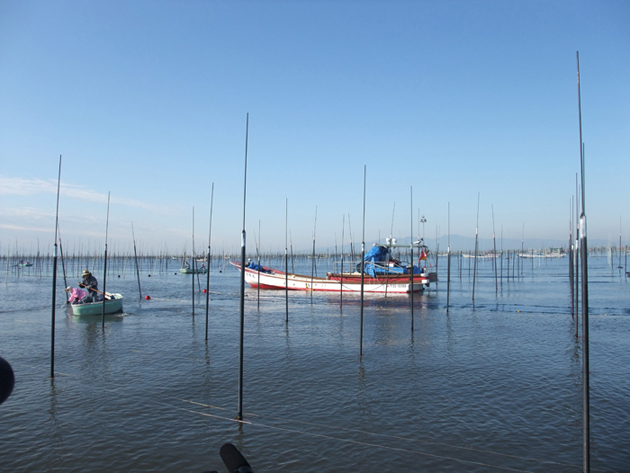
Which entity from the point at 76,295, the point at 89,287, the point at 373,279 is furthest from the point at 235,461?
the point at 373,279

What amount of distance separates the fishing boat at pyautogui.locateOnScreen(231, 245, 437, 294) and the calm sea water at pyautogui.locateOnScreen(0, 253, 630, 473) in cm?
1853

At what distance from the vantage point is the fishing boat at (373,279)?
4244 cm

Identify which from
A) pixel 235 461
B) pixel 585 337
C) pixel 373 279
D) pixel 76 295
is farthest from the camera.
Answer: pixel 373 279

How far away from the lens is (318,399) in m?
11.9

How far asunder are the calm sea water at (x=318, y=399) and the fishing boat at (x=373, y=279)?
1853 centimetres

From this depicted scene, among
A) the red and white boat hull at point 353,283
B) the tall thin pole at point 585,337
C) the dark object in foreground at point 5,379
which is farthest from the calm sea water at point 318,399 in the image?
the red and white boat hull at point 353,283

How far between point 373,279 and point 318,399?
104 feet

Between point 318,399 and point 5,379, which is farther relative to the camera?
point 318,399

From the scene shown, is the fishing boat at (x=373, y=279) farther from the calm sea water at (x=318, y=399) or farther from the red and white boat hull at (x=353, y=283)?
the calm sea water at (x=318, y=399)

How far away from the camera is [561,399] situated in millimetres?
11859

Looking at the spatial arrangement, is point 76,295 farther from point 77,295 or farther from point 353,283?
point 353,283

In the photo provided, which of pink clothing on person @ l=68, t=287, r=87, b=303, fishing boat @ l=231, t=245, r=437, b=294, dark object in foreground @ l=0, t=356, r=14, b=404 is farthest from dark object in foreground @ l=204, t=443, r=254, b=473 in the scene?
fishing boat @ l=231, t=245, r=437, b=294

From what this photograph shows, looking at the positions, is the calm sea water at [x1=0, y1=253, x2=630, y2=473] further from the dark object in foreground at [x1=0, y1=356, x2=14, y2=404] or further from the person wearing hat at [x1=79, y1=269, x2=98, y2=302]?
the dark object in foreground at [x1=0, y1=356, x2=14, y2=404]

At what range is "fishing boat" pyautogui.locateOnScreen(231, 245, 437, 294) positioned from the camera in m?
42.4
